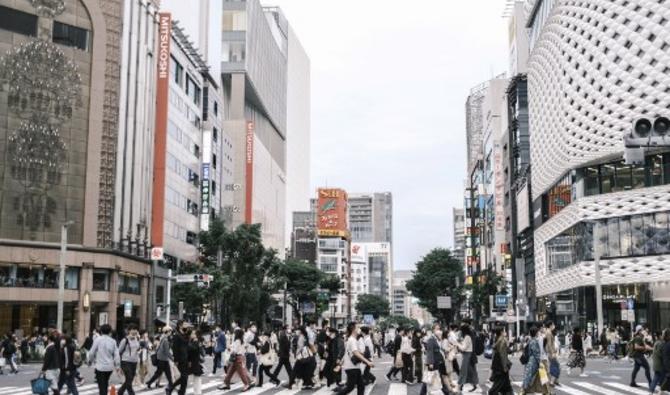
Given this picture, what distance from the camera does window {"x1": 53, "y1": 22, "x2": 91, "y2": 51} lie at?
51156 mm

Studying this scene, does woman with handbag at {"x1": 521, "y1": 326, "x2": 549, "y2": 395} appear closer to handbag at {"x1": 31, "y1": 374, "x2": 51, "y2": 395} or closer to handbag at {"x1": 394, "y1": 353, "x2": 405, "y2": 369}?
handbag at {"x1": 394, "y1": 353, "x2": 405, "y2": 369}

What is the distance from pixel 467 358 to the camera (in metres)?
20.5

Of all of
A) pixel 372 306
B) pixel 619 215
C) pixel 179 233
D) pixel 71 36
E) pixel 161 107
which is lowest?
pixel 372 306

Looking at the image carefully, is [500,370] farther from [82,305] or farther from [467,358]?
[82,305]

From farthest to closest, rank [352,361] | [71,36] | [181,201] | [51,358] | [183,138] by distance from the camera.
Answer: [183,138], [181,201], [71,36], [51,358], [352,361]

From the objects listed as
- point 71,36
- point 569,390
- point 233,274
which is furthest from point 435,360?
point 71,36

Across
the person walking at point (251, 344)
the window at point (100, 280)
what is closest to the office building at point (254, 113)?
the window at point (100, 280)

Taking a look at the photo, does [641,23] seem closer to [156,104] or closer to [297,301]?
[156,104]

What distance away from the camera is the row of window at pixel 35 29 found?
4894 centimetres

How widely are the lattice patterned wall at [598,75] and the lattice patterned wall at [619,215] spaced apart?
3.28m

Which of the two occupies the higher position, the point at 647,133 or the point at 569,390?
the point at 647,133

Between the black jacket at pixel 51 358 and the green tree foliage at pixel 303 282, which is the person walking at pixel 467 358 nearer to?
the black jacket at pixel 51 358

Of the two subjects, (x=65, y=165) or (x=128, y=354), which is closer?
(x=128, y=354)

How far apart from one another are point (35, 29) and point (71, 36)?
250 cm
